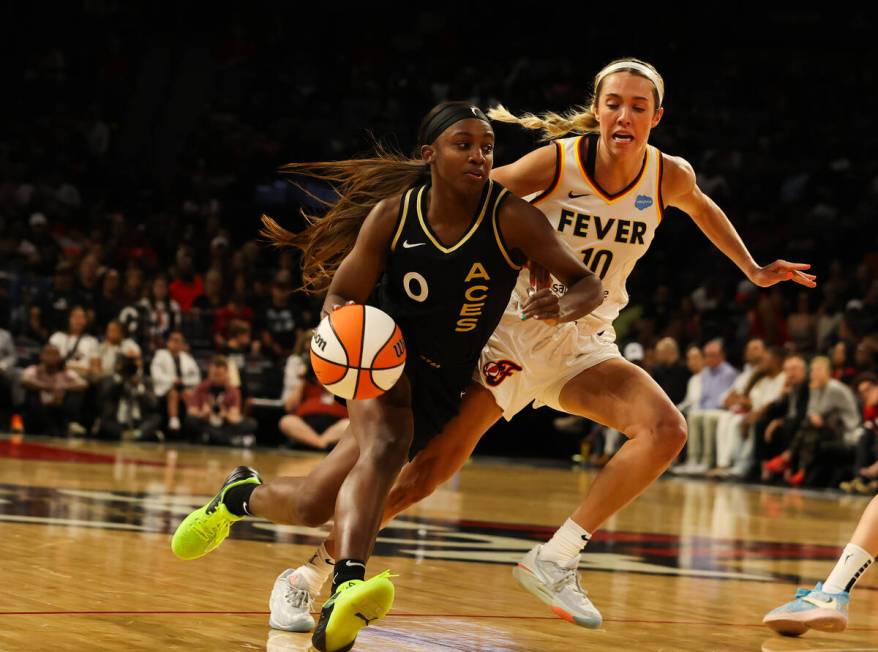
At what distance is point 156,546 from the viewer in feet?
20.2

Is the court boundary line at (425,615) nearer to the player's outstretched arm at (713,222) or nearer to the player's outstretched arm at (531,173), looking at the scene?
the player's outstretched arm at (713,222)

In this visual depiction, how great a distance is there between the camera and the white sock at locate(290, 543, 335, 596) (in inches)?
183

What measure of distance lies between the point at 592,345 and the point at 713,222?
0.78 m

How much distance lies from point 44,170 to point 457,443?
1633 cm

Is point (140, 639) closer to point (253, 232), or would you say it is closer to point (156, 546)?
point (156, 546)

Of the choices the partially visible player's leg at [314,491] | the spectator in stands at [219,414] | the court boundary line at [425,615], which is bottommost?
the spectator in stands at [219,414]

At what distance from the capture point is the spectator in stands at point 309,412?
580 inches

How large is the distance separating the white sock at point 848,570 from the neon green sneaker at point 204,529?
209 cm

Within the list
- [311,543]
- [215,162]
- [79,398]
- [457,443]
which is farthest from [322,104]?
[457,443]

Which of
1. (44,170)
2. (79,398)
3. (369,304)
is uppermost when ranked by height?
(44,170)

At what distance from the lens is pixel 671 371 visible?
15008 millimetres

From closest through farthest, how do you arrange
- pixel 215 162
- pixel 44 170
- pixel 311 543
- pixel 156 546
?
pixel 156 546
pixel 311 543
pixel 44 170
pixel 215 162

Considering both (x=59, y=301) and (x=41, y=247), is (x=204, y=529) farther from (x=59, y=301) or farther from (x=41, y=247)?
(x=41, y=247)

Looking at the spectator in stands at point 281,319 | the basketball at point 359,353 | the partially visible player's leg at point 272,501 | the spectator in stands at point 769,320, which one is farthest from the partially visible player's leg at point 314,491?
the spectator in stands at point 769,320
